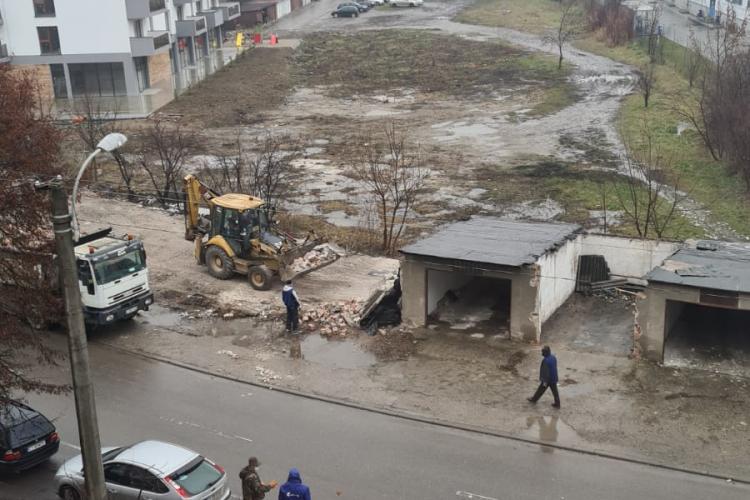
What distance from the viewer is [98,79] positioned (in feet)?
190

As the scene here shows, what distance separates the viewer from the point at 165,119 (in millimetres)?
51406

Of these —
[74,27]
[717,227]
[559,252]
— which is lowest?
[717,227]

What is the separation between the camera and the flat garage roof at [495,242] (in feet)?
68.9

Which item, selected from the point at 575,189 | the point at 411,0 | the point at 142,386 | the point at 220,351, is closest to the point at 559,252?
the point at 220,351

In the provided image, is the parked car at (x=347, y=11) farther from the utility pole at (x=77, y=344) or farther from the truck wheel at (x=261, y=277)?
the utility pole at (x=77, y=344)

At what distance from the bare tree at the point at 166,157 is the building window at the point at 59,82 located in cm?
1110

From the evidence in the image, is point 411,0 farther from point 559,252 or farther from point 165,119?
point 559,252

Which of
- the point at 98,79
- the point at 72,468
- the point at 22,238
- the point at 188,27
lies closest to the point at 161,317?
the point at 22,238

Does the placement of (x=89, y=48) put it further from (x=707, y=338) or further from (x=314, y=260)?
(x=707, y=338)

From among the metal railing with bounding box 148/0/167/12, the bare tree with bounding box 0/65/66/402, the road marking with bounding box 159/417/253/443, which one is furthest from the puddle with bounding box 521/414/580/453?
the metal railing with bounding box 148/0/167/12

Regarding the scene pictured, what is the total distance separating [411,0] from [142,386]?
88.7 metres

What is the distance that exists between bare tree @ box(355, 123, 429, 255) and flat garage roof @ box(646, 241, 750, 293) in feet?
31.5

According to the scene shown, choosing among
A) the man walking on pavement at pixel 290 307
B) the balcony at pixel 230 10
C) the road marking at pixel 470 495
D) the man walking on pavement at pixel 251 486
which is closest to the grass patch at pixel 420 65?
the balcony at pixel 230 10

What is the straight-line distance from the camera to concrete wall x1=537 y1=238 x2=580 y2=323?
2123 cm
